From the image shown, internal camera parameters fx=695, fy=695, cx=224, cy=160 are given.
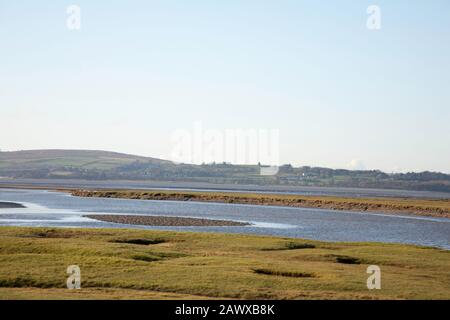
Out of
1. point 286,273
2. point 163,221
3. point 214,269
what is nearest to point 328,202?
point 163,221

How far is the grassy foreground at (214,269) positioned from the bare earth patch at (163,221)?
27.9 m

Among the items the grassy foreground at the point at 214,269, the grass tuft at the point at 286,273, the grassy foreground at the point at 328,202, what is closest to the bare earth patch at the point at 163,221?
the grassy foreground at the point at 214,269

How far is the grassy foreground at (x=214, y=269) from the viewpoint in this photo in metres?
40.0

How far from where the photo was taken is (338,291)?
41.3 metres

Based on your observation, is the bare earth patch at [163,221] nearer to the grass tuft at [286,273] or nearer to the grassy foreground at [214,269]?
the grassy foreground at [214,269]

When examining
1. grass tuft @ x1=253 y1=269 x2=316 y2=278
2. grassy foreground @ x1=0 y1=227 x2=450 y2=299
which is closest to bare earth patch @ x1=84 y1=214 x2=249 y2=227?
grassy foreground @ x1=0 y1=227 x2=450 y2=299

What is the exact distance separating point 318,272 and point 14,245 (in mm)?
24687

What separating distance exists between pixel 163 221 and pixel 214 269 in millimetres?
56151

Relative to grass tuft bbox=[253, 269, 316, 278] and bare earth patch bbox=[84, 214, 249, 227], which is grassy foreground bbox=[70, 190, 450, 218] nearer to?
bare earth patch bbox=[84, 214, 249, 227]

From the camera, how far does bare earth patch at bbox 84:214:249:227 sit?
98125 mm

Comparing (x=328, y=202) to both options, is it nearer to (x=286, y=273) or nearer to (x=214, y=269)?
(x=286, y=273)

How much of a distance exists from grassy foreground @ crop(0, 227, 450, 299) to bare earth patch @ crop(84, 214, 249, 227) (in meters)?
27.9
